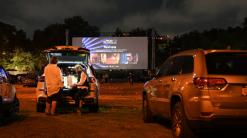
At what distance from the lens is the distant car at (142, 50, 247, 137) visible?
10.2 meters

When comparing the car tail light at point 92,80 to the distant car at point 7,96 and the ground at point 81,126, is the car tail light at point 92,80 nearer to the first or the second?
the ground at point 81,126

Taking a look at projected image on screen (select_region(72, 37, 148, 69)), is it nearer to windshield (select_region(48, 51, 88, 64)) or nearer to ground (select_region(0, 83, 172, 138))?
windshield (select_region(48, 51, 88, 64))

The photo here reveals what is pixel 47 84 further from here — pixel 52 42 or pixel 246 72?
pixel 52 42

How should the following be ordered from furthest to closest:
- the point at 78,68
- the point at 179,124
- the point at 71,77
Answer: the point at 71,77
the point at 78,68
the point at 179,124

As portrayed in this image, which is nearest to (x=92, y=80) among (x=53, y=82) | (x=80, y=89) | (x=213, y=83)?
(x=80, y=89)

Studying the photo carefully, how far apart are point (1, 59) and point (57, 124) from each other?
68.0 m

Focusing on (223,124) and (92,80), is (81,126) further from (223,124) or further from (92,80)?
(223,124)

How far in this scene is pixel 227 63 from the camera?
10.7 m

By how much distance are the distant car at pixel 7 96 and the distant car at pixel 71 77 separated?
6.69ft

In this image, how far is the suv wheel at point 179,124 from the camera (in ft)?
35.7

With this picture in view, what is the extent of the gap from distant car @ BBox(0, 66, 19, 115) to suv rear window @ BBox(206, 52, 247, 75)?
5.85m

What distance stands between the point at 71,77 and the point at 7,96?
13.1 ft

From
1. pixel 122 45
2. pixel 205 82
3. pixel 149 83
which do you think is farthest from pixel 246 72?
pixel 122 45

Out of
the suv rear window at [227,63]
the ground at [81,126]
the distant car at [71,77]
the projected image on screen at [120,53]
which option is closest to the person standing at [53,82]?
the ground at [81,126]
